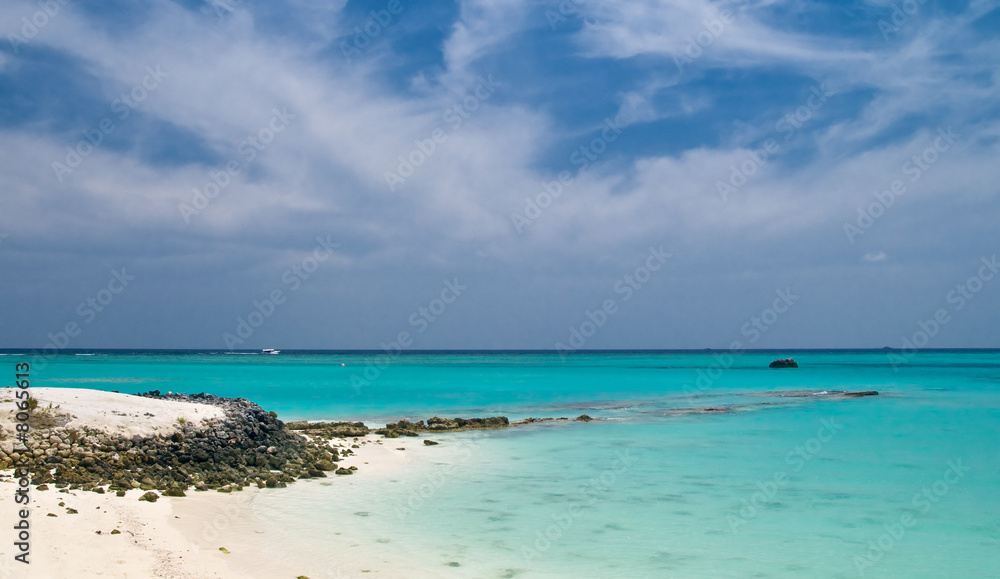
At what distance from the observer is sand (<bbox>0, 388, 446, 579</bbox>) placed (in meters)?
6.95

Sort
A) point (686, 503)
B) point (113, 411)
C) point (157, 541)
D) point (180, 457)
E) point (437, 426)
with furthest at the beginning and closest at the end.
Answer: point (437, 426), point (113, 411), point (180, 457), point (686, 503), point (157, 541)

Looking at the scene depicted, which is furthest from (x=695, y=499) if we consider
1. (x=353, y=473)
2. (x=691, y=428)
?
(x=691, y=428)

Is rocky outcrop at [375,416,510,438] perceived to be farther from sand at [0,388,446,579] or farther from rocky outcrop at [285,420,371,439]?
sand at [0,388,446,579]

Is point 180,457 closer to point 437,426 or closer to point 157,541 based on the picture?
point 157,541

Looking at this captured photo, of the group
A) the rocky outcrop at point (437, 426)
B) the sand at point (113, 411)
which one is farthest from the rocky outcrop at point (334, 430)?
the sand at point (113, 411)

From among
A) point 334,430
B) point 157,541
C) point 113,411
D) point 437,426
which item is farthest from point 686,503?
point 437,426

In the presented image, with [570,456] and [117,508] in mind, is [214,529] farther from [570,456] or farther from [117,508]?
[570,456]

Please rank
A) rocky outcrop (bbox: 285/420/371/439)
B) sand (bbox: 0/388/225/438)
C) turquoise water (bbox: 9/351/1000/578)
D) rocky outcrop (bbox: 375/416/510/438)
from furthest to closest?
A: rocky outcrop (bbox: 375/416/510/438)
rocky outcrop (bbox: 285/420/371/439)
sand (bbox: 0/388/225/438)
turquoise water (bbox: 9/351/1000/578)

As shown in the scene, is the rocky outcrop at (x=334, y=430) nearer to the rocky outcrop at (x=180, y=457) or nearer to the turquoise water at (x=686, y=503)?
the turquoise water at (x=686, y=503)

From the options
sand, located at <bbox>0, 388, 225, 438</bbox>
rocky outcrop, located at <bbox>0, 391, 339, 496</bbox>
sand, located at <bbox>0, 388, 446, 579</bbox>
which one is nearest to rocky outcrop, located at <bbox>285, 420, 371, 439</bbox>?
rocky outcrop, located at <bbox>0, 391, 339, 496</bbox>

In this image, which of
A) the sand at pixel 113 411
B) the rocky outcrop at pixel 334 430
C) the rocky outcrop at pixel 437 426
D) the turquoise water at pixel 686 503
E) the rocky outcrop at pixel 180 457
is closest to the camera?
the turquoise water at pixel 686 503

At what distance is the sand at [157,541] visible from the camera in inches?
274

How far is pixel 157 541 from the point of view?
26.4 ft

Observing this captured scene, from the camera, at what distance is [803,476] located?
13602mm
